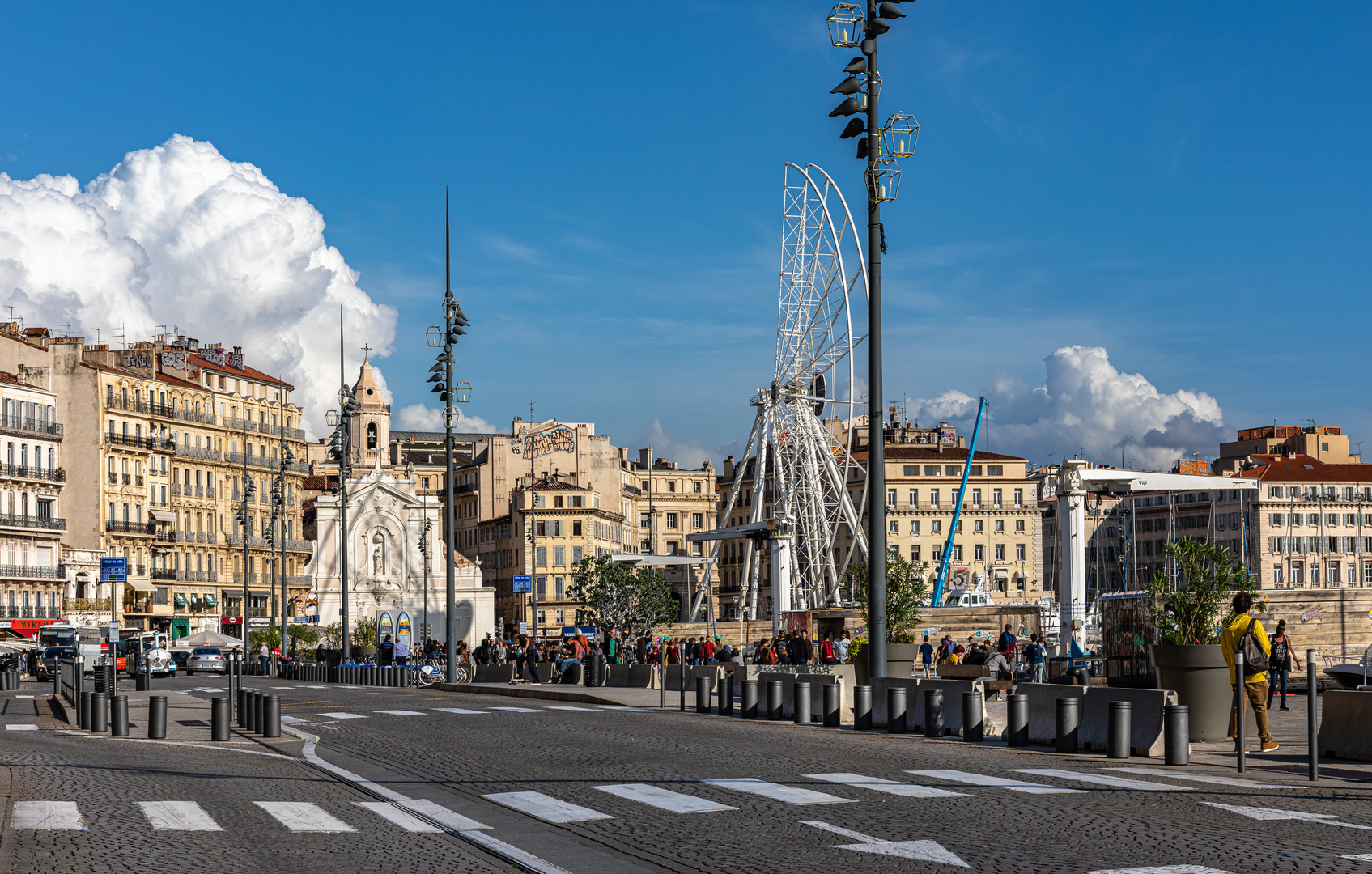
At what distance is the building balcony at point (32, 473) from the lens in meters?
93.8

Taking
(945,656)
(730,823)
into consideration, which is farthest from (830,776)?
(945,656)

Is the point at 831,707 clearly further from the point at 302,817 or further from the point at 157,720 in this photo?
the point at 302,817

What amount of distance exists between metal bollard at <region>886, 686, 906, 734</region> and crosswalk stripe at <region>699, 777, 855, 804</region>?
6.96 metres

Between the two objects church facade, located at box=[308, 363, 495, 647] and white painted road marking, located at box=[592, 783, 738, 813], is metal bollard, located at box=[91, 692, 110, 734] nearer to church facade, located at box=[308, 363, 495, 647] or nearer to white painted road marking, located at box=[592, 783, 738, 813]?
white painted road marking, located at box=[592, 783, 738, 813]

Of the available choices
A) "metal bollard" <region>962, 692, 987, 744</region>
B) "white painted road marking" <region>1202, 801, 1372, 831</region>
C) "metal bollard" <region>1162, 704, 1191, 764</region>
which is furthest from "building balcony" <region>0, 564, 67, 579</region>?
"white painted road marking" <region>1202, 801, 1372, 831</region>

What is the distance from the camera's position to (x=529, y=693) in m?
38.8

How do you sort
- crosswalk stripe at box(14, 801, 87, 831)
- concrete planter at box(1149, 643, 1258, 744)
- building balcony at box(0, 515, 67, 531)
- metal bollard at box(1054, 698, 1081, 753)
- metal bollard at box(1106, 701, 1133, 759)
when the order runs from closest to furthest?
crosswalk stripe at box(14, 801, 87, 831) < metal bollard at box(1106, 701, 1133, 759) < concrete planter at box(1149, 643, 1258, 744) < metal bollard at box(1054, 698, 1081, 753) < building balcony at box(0, 515, 67, 531)

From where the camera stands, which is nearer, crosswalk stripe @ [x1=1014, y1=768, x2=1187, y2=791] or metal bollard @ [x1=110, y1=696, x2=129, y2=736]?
crosswalk stripe @ [x1=1014, y1=768, x2=1187, y2=791]

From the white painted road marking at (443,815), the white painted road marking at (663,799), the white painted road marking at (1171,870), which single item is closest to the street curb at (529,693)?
the white painted road marking at (663,799)

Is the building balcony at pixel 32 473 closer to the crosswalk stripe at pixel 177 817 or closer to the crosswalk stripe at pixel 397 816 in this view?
the crosswalk stripe at pixel 177 817

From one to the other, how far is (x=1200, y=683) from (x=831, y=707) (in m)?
6.98

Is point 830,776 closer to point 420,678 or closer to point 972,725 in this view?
point 972,725

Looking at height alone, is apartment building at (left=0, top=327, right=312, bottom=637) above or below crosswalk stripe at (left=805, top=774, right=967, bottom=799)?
above

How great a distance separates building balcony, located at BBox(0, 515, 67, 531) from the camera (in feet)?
306
